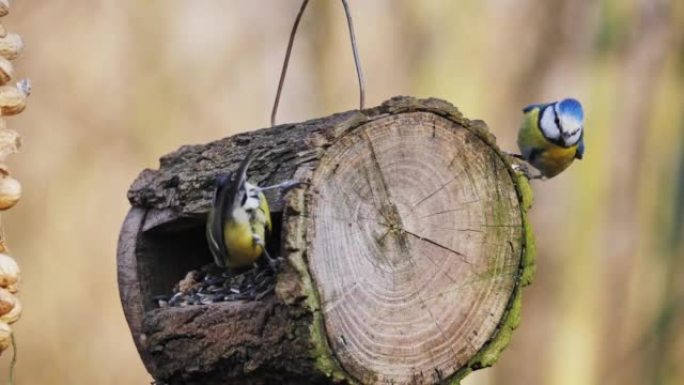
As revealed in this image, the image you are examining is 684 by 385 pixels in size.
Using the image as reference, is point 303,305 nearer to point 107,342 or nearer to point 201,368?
point 201,368

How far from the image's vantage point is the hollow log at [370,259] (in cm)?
207

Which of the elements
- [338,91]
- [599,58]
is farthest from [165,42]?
[599,58]

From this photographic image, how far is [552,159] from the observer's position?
110 inches

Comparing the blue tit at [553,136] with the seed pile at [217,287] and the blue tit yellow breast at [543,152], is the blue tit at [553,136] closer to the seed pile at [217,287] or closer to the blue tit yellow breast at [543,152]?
the blue tit yellow breast at [543,152]

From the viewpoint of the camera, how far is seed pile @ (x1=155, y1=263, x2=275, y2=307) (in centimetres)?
227

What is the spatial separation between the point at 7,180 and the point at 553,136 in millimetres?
1220

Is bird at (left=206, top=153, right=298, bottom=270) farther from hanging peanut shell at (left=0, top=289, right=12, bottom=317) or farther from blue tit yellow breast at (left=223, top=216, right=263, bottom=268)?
hanging peanut shell at (left=0, top=289, right=12, bottom=317)

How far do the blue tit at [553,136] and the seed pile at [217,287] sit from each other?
772mm

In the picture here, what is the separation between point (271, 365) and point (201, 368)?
0.21 metres

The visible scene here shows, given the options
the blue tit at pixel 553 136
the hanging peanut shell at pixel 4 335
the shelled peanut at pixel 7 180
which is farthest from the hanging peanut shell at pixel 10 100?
the blue tit at pixel 553 136

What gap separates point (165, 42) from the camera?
4.31 m

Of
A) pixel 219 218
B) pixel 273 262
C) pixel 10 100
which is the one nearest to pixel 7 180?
pixel 10 100

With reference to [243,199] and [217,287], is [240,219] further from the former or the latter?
[217,287]

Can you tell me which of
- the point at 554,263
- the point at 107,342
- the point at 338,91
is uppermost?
the point at 338,91
